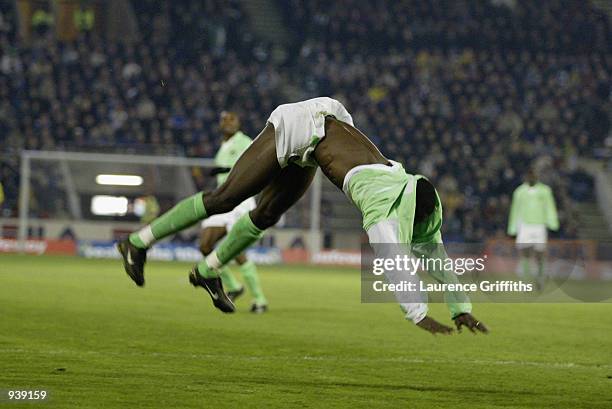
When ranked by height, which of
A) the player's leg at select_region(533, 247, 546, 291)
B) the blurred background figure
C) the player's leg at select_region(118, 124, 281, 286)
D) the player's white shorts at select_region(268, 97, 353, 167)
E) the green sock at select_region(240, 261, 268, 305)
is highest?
the blurred background figure

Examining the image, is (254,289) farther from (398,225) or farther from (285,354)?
(398,225)

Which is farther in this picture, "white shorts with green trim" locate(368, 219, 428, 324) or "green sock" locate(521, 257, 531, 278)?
"green sock" locate(521, 257, 531, 278)

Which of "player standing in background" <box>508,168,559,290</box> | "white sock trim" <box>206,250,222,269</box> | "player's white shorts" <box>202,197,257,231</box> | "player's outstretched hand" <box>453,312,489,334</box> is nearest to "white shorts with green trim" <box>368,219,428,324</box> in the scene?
"player's outstretched hand" <box>453,312,489,334</box>

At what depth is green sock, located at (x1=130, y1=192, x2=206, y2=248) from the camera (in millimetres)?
8391

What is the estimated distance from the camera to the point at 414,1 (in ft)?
Result: 120

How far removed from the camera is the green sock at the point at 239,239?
8688 millimetres

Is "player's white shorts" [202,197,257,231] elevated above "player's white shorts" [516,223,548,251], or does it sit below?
below

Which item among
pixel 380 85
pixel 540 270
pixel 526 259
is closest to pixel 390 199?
pixel 540 270

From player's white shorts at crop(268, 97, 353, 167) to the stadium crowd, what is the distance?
21009 mm

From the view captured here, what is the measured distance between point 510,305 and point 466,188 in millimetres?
13250

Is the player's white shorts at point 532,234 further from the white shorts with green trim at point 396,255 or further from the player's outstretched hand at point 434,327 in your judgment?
the player's outstretched hand at point 434,327

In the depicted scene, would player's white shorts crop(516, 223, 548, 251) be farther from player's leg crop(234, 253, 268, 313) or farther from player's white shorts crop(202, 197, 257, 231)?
player's leg crop(234, 253, 268, 313)

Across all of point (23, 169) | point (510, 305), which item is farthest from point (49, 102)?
point (510, 305)

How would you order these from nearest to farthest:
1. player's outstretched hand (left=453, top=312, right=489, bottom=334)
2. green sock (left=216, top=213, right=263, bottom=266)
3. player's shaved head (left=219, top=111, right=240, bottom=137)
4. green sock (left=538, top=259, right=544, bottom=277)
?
1. player's outstretched hand (left=453, top=312, right=489, bottom=334)
2. green sock (left=216, top=213, right=263, bottom=266)
3. player's shaved head (left=219, top=111, right=240, bottom=137)
4. green sock (left=538, top=259, right=544, bottom=277)
